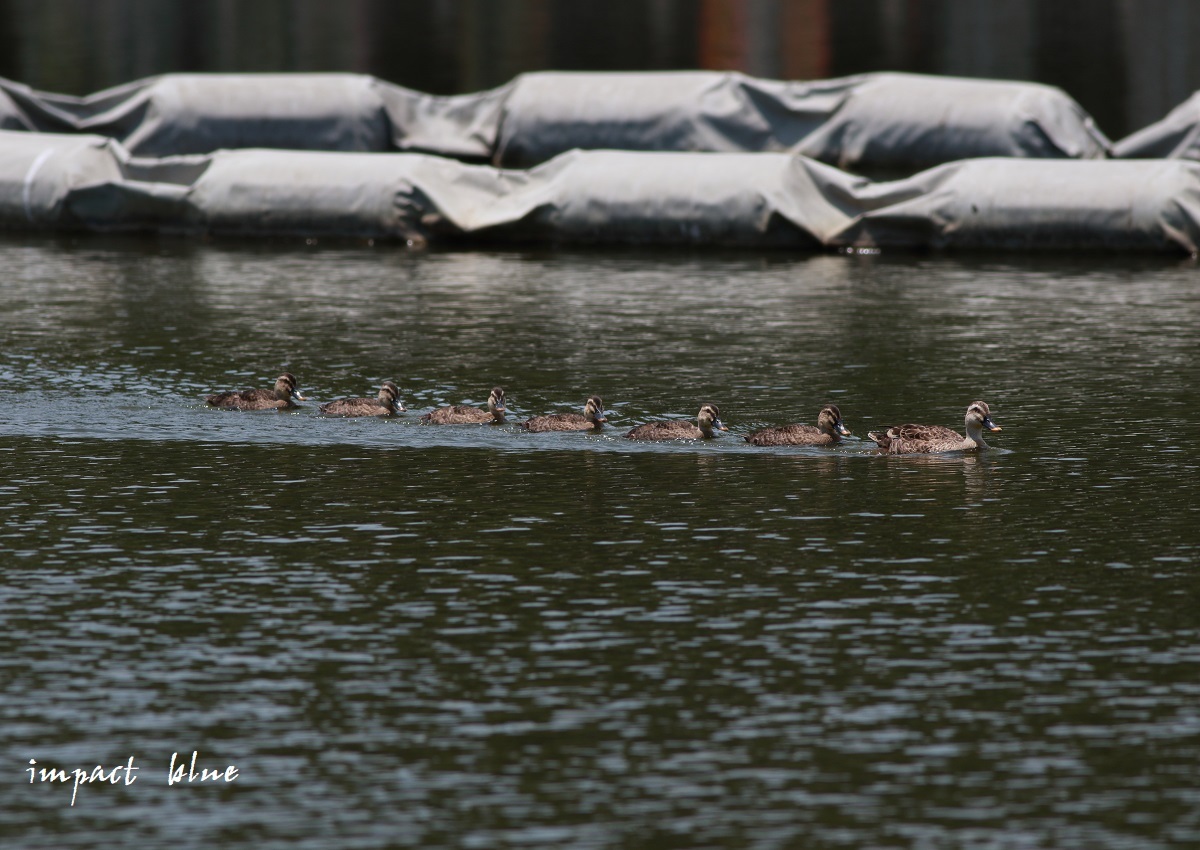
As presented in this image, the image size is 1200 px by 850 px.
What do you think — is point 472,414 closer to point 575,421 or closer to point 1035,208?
point 575,421

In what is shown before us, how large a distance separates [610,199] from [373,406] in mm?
16148

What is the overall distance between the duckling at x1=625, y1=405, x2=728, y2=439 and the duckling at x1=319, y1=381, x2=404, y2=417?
2908mm

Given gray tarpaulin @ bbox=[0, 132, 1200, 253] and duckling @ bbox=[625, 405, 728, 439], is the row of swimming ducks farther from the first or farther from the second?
gray tarpaulin @ bbox=[0, 132, 1200, 253]

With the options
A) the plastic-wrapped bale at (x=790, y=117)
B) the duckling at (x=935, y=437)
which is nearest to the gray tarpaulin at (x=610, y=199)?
the plastic-wrapped bale at (x=790, y=117)

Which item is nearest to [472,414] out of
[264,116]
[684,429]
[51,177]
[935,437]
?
[684,429]

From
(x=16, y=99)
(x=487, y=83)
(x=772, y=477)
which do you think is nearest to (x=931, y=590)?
(x=772, y=477)

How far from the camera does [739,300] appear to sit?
34.3 meters

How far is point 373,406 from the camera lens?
25.1 metres

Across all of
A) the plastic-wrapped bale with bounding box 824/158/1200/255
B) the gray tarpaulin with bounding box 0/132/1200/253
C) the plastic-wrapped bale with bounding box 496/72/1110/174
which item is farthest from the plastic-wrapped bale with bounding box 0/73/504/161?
the plastic-wrapped bale with bounding box 824/158/1200/255

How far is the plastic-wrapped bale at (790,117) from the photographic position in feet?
151

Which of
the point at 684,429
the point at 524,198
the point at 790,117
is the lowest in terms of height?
the point at 684,429

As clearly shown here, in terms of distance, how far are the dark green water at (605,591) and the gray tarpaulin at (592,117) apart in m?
15.0

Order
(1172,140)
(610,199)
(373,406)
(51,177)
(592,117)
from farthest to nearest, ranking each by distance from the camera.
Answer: (592,117)
(1172,140)
(51,177)
(610,199)
(373,406)

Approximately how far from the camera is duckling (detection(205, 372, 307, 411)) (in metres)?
25.5
